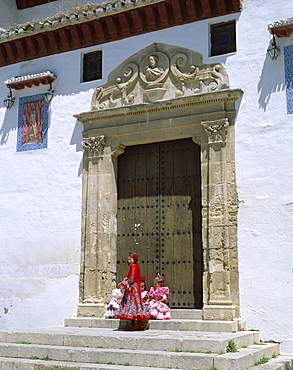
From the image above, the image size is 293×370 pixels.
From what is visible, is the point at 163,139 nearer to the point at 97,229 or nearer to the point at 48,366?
the point at 97,229

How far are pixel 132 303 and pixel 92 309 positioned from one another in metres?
1.17

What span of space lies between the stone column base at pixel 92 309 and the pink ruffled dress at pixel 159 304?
783 millimetres

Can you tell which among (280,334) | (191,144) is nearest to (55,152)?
(191,144)

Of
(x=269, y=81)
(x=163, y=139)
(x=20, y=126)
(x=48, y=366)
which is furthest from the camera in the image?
(x=20, y=126)

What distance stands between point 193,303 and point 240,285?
2.73 ft

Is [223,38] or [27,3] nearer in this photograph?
[223,38]

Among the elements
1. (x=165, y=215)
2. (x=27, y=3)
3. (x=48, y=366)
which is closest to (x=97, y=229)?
(x=165, y=215)

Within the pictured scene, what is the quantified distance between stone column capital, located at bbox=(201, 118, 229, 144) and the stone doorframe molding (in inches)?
0.5

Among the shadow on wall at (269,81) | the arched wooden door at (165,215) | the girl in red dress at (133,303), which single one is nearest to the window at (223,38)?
the shadow on wall at (269,81)

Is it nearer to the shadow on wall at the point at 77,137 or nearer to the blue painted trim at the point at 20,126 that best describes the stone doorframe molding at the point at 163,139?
the shadow on wall at the point at 77,137

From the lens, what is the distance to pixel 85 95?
8859mm

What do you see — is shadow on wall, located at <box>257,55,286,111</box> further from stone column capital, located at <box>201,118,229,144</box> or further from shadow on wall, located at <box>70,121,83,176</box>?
shadow on wall, located at <box>70,121,83,176</box>

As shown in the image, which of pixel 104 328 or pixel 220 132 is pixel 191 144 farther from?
pixel 104 328

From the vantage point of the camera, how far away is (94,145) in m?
8.56
